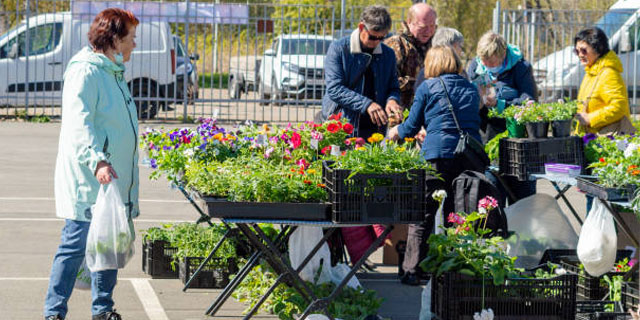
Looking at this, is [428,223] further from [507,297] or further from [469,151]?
[507,297]

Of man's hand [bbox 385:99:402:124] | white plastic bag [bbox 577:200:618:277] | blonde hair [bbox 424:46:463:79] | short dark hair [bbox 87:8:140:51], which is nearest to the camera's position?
short dark hair [bbox 87:8:140:51]

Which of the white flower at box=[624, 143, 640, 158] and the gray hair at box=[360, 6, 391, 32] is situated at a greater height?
the gray hair at box=[360, 6, 391, 32]

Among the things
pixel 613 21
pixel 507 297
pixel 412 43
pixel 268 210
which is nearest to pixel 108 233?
pixel 268 210

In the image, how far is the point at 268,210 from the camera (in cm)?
537

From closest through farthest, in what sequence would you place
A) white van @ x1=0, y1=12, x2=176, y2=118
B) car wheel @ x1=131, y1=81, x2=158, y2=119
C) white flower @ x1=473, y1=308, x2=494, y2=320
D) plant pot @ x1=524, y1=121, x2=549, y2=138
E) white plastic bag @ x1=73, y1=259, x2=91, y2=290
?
1. white flower @ x1=473, y1=308, x2=494, y2=320
2. white plastic bag @ x1=73, y1=259, x2=91, y2=290
3. plant pot @ x1=524, y1=121, x2=549, y2=138
4. white van @ x1=0, y1=12, x2=176, y2=118
5. car wheel @ x1=131, y1=81, x2=158, y2=119

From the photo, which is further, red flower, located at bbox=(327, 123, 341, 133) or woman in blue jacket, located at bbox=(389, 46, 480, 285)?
woman in blue jacket, located at bbox=(389, 46, 480, 285)

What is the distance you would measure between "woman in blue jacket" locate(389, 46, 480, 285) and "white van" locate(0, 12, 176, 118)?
1222 cm

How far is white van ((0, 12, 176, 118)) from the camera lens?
1890cm

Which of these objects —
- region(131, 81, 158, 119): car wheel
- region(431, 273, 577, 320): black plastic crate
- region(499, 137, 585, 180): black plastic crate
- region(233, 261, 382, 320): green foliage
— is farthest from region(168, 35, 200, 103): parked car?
region(431, 273, 577, 320): black plastic crate

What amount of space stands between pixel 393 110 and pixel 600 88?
2.02 metres

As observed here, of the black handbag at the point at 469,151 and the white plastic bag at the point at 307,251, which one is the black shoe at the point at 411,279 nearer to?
the black handbag at the point at 469,151

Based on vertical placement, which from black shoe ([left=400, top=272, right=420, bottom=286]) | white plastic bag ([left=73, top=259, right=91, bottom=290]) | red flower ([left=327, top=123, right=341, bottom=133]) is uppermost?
red flower ([left=327, top=123, right=341, bottom=133])

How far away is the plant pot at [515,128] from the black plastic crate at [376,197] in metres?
2.40

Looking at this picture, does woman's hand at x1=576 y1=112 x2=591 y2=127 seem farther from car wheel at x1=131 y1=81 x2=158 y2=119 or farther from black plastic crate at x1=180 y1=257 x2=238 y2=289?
car wheel at x1=131 y1=81 x2=158 y2=119
